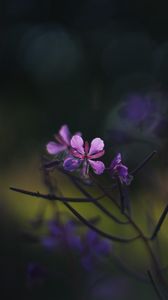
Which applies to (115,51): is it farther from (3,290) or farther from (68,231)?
(68,231)

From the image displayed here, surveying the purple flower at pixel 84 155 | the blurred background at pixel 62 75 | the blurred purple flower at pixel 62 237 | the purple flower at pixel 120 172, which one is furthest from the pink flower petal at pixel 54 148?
the blurred background at pixel 62 75

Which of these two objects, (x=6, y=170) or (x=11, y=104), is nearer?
(x=6, y=170)

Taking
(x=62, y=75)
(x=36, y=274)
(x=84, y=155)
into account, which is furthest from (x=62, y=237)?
(x=62, y=75)

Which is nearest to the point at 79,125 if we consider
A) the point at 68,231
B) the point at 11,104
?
the point at 11,104

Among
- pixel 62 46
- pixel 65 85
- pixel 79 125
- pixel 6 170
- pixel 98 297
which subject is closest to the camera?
pixel 98 297

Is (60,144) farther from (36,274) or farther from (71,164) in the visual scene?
(36,274)

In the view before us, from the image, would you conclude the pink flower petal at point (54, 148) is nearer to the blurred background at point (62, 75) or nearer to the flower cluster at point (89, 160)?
the flower cluster at point (89, 160)
